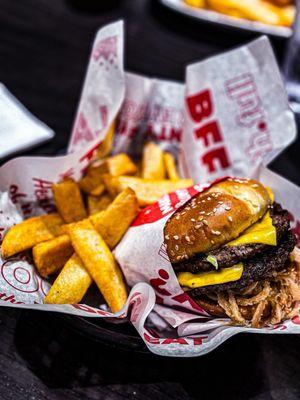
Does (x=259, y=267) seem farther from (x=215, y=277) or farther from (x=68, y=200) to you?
(x=68, y=200)

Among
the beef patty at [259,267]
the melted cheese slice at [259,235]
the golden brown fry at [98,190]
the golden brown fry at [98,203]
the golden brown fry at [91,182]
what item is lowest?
the beef patty at [259,267]

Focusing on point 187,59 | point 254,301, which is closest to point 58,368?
point 254,301

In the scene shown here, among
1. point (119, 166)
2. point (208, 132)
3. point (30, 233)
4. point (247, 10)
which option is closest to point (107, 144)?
point (119, 166)

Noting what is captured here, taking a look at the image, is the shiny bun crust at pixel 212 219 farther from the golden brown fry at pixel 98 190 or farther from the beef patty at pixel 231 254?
the golden brown fry at pixel 98 190

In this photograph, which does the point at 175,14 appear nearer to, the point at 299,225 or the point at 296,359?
the point at 299,225

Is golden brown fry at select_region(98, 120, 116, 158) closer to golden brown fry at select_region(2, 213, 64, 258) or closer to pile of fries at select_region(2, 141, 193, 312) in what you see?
pile of fries at select_region(2, 141, 193, 312)

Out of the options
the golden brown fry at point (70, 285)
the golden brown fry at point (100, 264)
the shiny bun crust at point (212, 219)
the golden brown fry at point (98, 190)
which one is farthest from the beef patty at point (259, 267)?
the golden brown fry at point (98, 190)
